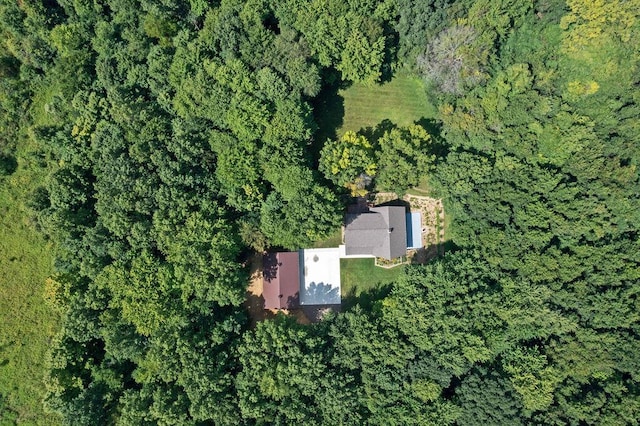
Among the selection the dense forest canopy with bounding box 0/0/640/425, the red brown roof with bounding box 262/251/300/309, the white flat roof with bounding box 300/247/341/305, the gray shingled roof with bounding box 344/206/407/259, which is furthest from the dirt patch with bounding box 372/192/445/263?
the red brown roof with bounding box 262/251/300/309

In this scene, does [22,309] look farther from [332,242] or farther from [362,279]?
[362,279]

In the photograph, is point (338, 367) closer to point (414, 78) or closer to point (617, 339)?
point (617, 339)

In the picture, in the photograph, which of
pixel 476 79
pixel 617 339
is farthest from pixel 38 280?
pixel 617 339

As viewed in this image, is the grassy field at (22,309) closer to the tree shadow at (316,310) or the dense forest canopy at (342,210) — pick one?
the dense forest canopy at (342,210)

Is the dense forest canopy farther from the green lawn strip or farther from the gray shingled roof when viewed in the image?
the green lawn strip

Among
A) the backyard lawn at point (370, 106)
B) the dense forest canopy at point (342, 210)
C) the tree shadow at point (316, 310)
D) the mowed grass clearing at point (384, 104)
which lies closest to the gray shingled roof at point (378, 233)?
the dense forest canopy at point (342, 210)
